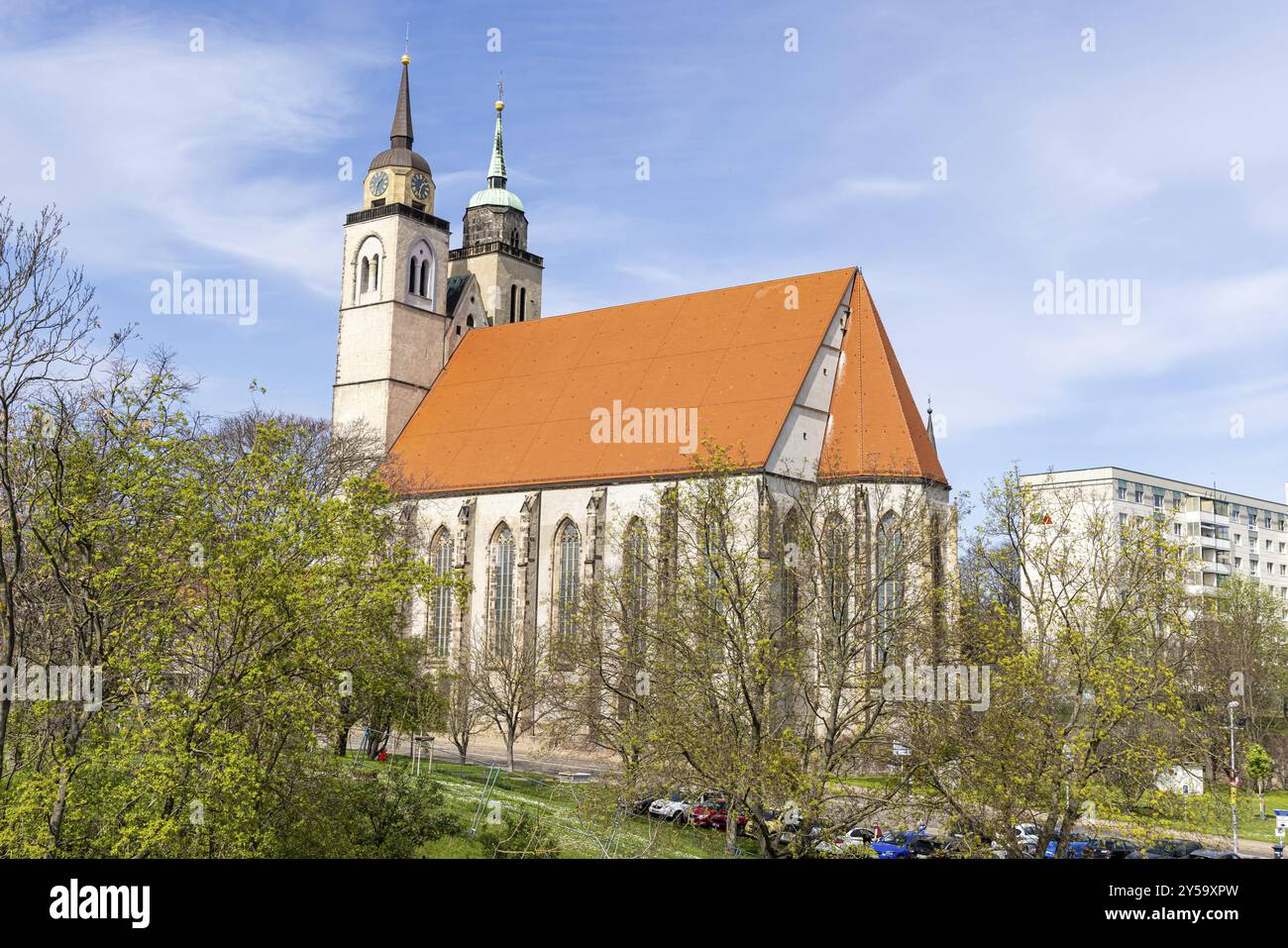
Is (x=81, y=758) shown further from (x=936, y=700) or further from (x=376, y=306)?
(x=376, y=306)

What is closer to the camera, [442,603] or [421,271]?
[442,603]

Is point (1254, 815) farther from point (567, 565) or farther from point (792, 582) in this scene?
point (567, 565)

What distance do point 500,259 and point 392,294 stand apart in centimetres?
757

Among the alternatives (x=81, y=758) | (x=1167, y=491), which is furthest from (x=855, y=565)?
(x=1167, y=491)

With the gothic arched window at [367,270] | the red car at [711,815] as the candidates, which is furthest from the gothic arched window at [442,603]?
the red car at [711,815]

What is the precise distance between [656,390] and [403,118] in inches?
810

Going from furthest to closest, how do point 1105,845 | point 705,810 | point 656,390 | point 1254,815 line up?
1. point 656,390
2. point 1254,815
3. point 705,810
4. point 1105,845

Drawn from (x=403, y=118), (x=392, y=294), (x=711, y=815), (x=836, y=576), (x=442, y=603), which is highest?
(x=403, y=118)

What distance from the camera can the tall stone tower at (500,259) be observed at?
59.5 meters

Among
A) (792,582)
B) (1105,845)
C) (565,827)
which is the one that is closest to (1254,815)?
(792,582)

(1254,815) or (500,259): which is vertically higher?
(500,259)

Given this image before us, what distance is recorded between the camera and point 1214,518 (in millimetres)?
78812

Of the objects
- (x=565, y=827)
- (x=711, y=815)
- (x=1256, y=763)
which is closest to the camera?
(x=565, y=827)

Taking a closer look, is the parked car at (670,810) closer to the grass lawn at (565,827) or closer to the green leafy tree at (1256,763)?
the grass lawn at (565,827)
